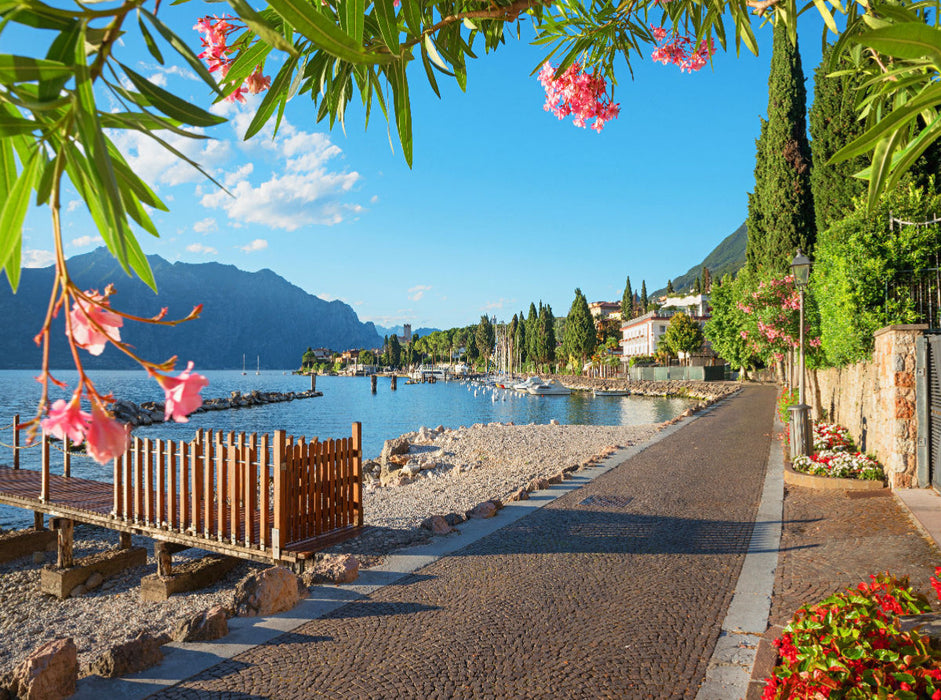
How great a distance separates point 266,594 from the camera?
4680mm

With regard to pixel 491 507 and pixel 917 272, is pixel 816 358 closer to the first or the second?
pixel 917 272

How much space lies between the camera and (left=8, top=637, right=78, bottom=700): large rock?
131 inches

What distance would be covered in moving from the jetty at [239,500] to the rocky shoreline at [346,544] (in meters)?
0.35

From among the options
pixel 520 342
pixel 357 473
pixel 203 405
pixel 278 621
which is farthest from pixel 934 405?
pixel 520 342

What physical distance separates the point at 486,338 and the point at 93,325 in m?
121

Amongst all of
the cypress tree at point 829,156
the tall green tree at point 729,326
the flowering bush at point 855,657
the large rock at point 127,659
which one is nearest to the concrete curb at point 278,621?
the large rock at point 127,659

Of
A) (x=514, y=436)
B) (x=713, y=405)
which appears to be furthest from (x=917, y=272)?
(x=713, y=405)

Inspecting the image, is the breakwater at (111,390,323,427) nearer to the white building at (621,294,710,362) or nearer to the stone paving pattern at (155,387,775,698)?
the stone paving pattern at (155,387,775,698)

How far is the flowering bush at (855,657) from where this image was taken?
2559mm

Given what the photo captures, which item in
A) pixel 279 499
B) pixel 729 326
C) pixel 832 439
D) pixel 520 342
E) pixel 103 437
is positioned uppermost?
pixel 520 342

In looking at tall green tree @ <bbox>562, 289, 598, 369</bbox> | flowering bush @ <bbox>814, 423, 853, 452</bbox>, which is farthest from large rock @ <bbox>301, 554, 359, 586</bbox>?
tall green tree @ <bbox>562, 289, 598, 369</bbox>

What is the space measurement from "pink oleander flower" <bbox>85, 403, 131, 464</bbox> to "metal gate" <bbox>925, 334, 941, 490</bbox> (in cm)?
914

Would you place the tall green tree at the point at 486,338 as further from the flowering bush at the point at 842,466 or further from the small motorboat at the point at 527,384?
the flowering bush at the point at 842,466

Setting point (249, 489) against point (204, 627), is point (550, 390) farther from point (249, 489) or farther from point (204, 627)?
point (204, 627)
